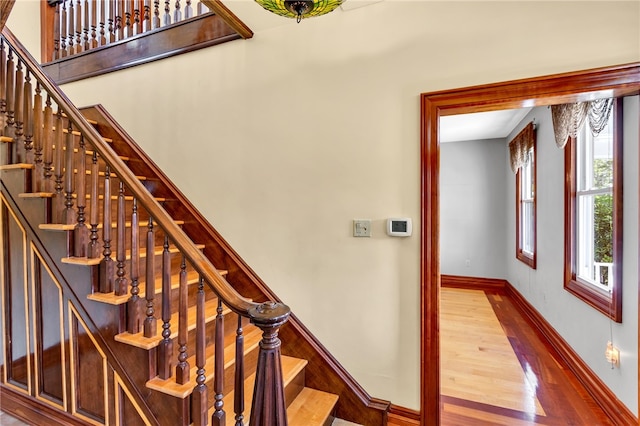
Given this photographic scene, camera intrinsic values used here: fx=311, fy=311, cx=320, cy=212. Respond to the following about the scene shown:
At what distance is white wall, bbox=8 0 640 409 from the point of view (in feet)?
5.50

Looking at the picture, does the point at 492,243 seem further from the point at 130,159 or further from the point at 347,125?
the point at 130,159

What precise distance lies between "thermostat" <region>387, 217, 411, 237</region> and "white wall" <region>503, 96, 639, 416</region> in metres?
1.33

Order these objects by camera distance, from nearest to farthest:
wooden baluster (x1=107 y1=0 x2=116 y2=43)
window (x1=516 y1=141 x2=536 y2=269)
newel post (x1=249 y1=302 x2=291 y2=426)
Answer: newel post (x1=249 y1=302 x2=291 y2=426) → wooden baluster (x1=107 y1=0 x2=116 y2=43) → window (x1=516 y1=141 x2=536 y2=269)

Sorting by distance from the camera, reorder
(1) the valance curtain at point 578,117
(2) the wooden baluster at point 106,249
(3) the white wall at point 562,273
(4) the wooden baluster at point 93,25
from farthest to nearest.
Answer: (4) the wooden baluster at point 93,25 < (1) the valance curtain at point 578,117 < (3) the white wall at point 562,273 < (2) the wooden baluster at point 106,249

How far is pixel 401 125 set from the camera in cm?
191

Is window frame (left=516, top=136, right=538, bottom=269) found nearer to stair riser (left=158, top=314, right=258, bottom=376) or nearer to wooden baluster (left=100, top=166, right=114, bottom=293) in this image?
stair riser (left=158, top=314, right=258, bottom=376)

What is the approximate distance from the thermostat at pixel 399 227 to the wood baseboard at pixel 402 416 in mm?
1063

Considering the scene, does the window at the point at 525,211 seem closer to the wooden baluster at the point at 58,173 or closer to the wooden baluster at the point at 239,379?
the wooden baluster at the point at 239,379

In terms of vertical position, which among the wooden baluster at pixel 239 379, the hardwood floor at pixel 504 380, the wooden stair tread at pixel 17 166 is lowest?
the hardwood floor at pixel 504 380

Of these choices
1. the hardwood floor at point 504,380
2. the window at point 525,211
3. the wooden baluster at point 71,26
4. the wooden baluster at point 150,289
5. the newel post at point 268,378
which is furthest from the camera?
the window at point 525,211

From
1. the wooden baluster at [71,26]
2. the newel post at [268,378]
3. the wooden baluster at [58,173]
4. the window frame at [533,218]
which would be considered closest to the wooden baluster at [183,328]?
the newel post at [268,378]

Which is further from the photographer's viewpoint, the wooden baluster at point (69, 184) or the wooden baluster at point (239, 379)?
the wooden baluster at point (69, 184)

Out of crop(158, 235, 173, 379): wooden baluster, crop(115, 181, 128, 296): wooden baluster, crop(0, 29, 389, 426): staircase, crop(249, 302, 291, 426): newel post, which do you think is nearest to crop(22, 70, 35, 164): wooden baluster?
crop(0, 29, 389, 426): staircase

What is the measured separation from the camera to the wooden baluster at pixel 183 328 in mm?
1444
